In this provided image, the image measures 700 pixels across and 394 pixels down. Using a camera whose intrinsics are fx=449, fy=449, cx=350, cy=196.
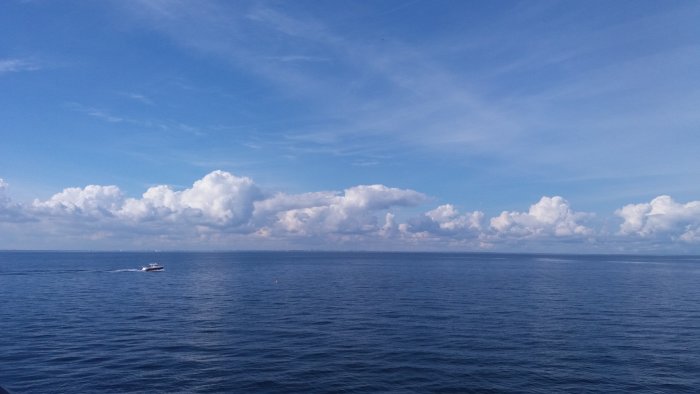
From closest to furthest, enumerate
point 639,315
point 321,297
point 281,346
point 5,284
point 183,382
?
point 183,382 < point 281,346 < point 639,315 < point 321,297 < point 5,284

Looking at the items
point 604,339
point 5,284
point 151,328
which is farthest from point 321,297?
point 5,284

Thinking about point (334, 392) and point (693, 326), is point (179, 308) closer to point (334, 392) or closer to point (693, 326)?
point (334, 392)

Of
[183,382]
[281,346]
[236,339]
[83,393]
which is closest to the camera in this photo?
[83,393]

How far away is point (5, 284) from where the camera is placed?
139625 mm

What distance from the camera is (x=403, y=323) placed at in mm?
75750

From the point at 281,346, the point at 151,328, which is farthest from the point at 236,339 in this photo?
the point at 151,328

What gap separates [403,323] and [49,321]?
61.4 metres

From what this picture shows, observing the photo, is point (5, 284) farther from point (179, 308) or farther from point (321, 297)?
point (321, 297)

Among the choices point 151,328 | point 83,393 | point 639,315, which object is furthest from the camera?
point 639,315

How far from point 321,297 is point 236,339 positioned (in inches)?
1834

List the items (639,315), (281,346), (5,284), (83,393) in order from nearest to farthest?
(83,393)
(281,346)
(639,315)
(5,284)

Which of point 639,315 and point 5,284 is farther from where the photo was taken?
point 5,284

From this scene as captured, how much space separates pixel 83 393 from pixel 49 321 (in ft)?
147

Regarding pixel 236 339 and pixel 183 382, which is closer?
pixel 183 382
